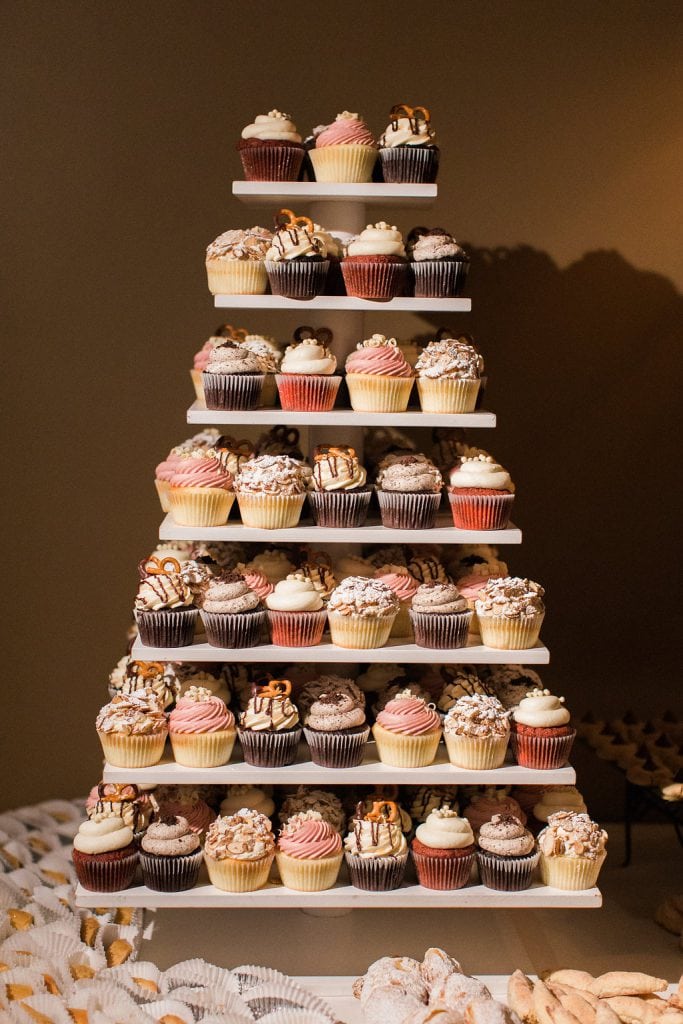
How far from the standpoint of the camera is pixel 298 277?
3842mm

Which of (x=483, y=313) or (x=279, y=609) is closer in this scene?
(x=279, y=609)

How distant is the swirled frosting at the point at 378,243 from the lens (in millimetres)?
3857

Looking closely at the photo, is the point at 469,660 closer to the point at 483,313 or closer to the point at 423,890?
the point at 423,890

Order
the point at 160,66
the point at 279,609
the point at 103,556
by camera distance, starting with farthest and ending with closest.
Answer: the point at 103,556, the point at 160,66, the point at 279,609

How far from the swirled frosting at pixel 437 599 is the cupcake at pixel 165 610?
2.34ft

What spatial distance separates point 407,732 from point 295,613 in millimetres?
508

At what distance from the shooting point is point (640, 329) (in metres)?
5.12

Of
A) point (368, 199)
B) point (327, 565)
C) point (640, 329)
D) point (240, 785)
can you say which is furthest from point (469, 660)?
point (640, 329)

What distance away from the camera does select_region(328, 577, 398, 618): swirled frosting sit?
377 centimetres

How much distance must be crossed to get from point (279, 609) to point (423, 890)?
1.00 m

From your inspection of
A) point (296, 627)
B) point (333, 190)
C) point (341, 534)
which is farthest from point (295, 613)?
point (333, 190)

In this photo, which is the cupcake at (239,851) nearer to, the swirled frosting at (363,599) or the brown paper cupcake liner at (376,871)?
the brown paper cupcake liner at (376,871)

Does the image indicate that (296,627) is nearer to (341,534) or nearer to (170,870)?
(341,534)

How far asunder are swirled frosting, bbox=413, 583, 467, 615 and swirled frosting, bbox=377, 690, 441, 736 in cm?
29
